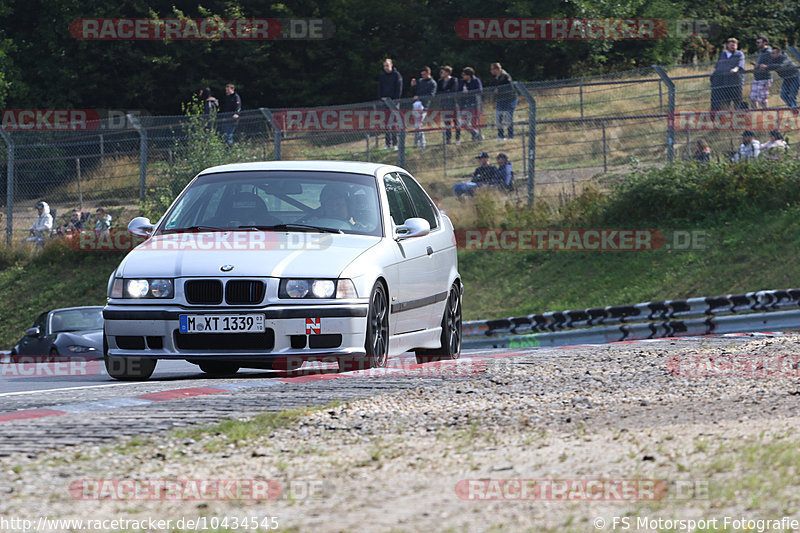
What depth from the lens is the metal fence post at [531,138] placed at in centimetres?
2302

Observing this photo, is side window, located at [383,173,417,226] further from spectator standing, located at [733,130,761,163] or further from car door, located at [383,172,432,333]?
spectator standing, located at [733,130,761,163]

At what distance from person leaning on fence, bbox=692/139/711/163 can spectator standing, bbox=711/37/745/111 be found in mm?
736

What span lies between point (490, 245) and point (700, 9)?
78.6ft

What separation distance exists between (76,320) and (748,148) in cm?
1198

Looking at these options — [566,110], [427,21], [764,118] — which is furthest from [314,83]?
[764,118]

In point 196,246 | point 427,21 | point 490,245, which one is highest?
point 427,21

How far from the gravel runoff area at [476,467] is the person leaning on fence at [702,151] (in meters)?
15.4

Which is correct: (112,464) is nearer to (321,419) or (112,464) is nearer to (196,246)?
(321,419)

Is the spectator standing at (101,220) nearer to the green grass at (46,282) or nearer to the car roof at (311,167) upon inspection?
the green grass at (46,282)

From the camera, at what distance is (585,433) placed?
586 cm
